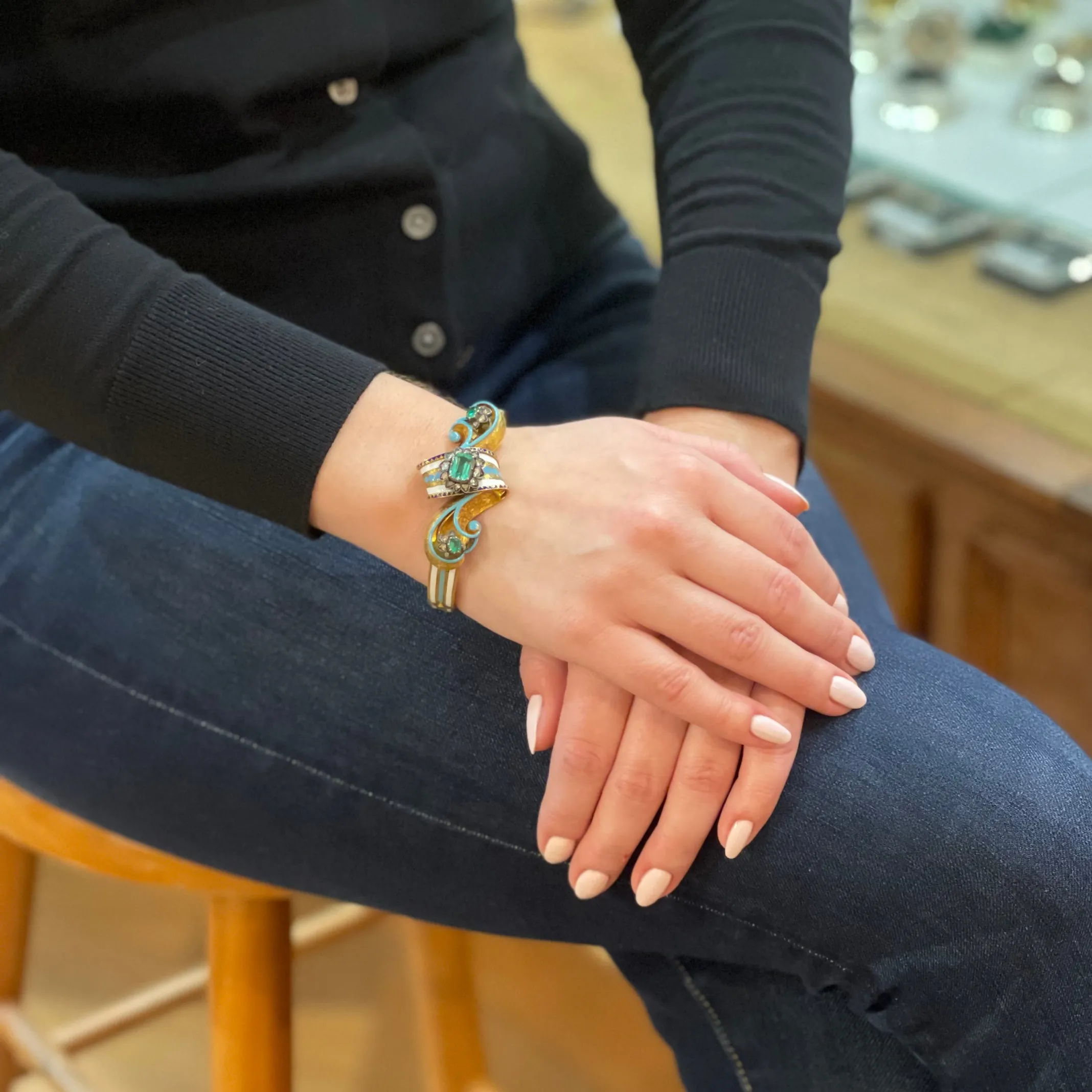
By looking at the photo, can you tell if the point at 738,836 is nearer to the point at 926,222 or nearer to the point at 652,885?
the point at 652,885

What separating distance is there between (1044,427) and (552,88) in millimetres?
949

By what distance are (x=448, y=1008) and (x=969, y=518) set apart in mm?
634

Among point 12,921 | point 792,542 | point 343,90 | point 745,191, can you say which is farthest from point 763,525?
point 12,921

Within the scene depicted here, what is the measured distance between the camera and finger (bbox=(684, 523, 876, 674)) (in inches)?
22.8

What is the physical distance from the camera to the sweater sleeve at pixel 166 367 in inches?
23.4

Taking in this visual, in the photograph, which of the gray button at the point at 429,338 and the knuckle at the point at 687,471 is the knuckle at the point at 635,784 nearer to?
the knuckle at the point at 687,471

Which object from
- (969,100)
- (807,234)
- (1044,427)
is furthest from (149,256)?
(969,100)

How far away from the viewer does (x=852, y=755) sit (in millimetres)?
575

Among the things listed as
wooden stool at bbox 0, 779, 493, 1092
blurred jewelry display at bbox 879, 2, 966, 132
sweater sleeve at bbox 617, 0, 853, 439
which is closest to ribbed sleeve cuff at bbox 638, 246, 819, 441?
sweater sleeve at bbox 617, 0, 853, 439

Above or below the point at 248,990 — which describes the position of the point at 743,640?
above

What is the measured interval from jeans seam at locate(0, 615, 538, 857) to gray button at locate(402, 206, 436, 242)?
11.7 inches

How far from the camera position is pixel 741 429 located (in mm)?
680

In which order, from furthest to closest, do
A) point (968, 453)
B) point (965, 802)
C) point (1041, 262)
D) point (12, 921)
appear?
point (1041, 262) → point (968, 453) → point (12, 921) → point (965, 802)

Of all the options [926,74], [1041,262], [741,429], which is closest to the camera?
[741,429]
